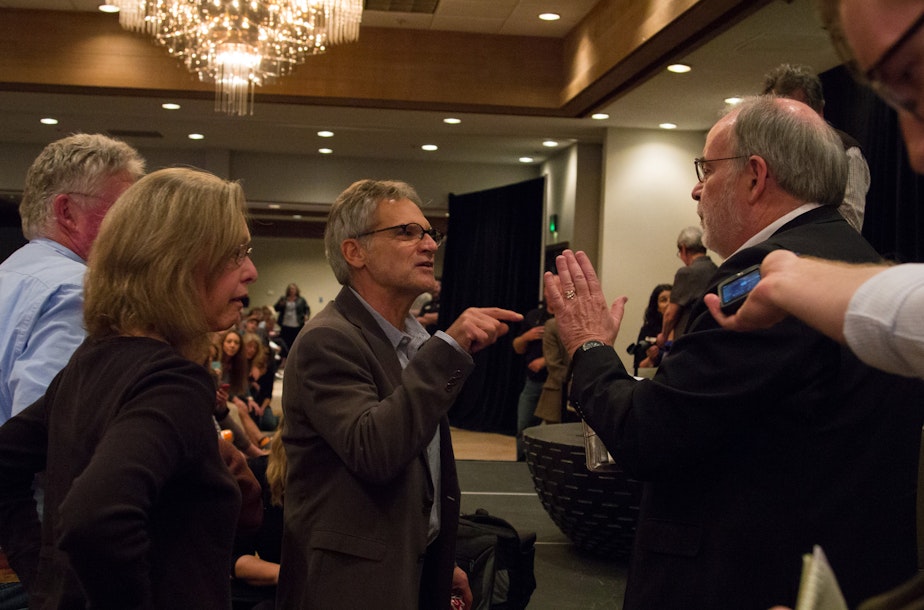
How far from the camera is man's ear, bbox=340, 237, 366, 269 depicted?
221 cm

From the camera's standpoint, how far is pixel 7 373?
1862 millimetres

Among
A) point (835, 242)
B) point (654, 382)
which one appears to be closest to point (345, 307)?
point (654, 382)

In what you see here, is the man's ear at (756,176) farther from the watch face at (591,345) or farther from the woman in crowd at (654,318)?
the woman in crowd at (654,318)

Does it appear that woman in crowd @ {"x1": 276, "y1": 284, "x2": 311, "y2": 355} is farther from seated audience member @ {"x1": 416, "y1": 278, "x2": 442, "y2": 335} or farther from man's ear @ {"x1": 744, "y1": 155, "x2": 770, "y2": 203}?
man's ear @ {"x1": 744, "y1": 155, "x2": 770, "y2": 203}

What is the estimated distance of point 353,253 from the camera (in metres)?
2.23

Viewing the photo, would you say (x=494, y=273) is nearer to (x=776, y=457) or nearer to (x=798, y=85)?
(x=798, y=85)

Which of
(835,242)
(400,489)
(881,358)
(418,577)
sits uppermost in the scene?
(835,242)

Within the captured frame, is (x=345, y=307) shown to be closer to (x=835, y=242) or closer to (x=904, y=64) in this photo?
(x=835, y=242)

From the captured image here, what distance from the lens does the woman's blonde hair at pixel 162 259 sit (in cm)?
138

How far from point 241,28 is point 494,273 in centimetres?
653

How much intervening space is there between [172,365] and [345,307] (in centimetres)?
81

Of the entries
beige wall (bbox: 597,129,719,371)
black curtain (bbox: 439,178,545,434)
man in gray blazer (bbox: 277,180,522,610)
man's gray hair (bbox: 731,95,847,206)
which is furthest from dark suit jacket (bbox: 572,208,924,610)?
black curtain (bbox: 439,178,545,434)

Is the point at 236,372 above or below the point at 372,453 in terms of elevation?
below

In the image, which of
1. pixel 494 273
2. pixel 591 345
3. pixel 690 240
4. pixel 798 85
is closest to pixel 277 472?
pixel 591 345
